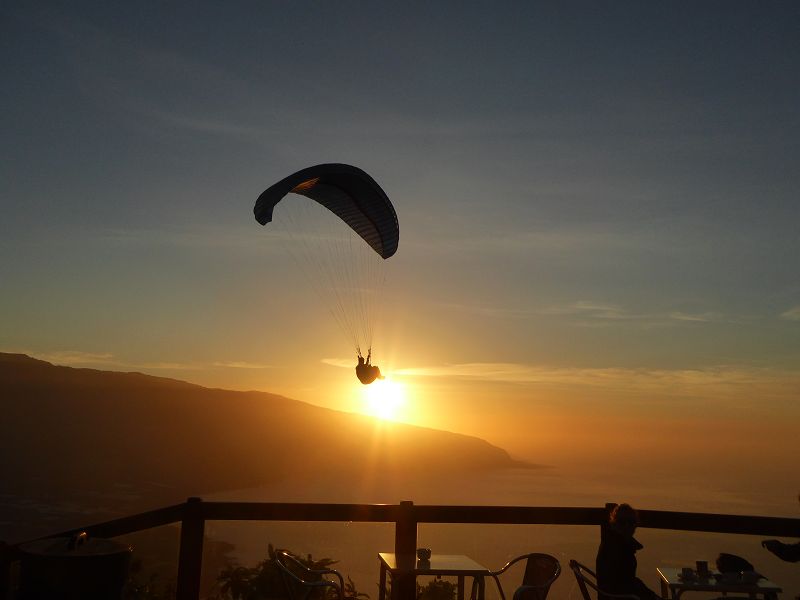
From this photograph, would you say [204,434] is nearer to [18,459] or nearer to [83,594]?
[18,459]

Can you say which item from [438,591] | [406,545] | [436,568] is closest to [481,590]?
[436,568]

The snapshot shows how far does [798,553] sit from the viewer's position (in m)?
5.79

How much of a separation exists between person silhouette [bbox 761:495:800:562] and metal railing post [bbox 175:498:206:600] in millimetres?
4426

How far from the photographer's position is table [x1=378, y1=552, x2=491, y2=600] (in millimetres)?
5738

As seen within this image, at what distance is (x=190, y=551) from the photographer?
5.97 meters

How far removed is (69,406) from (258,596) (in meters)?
190

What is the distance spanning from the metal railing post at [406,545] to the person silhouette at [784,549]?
2.73m

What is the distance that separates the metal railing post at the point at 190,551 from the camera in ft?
19.5

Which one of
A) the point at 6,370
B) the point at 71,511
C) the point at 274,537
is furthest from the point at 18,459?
the point at 274,537

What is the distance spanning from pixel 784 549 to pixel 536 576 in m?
1.95

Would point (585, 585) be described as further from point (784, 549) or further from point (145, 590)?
point (145, 590)

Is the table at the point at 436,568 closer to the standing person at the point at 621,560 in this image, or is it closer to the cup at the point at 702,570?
the standing person at the point at 621,560

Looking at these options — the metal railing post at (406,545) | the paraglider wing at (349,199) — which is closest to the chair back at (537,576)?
the metal railing post at (406,545)

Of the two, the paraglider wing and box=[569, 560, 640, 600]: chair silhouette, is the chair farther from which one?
the paraglider wing
